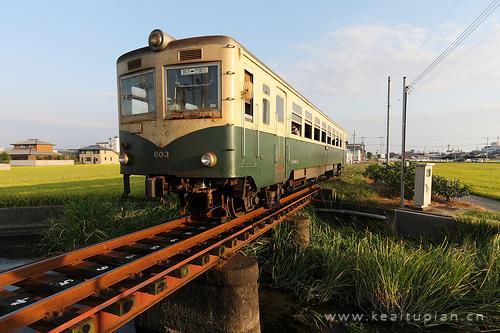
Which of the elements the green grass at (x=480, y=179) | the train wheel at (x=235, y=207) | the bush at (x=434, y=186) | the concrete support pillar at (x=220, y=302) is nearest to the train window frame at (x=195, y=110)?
the train wheel at (x=235, y=207)

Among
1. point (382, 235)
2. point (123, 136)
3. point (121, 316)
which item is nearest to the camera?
point (121, 316)

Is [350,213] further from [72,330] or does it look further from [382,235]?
[72,330]

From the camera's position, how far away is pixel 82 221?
8.41 meters

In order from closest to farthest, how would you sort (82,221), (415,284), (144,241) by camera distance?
1. (144,241)
2. (415,284)
3. (82,221)

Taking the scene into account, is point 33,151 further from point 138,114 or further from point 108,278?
point 108,278

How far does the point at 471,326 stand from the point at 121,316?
5.65 m

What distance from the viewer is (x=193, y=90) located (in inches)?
223

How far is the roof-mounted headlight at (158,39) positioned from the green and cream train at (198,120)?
0.06 feet

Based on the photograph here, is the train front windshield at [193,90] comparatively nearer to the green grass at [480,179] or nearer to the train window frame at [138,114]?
the train window frame at [138,114]

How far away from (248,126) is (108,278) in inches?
140

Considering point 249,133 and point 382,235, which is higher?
point 249,133

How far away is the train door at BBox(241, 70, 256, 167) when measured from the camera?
19.0 ft

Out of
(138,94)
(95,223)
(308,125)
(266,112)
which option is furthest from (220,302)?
(308,125)

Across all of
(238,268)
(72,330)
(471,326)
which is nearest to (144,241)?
(238,268)
